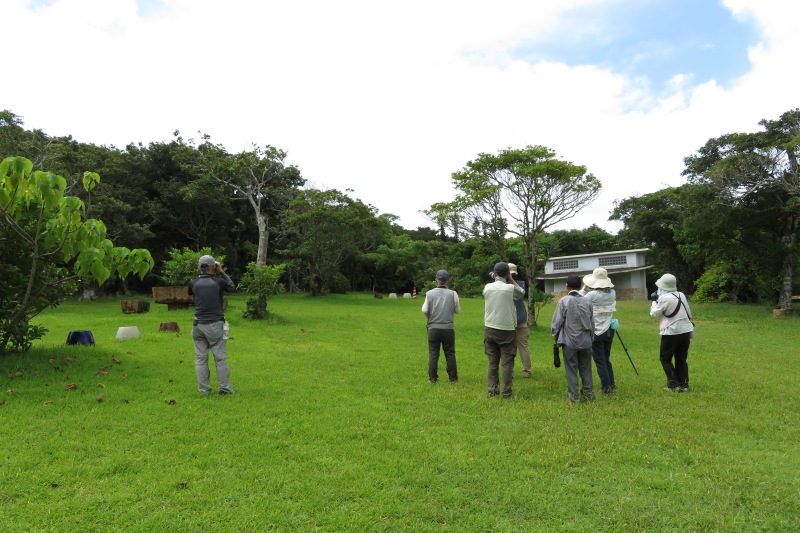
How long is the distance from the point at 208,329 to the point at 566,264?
123 ft

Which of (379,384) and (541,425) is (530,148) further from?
(541,425)

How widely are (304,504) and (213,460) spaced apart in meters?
1.18

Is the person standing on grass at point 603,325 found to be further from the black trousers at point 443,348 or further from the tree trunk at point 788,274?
the tree trunk at point 788,274

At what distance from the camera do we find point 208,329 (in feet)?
20.0

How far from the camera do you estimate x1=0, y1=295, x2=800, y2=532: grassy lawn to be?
3.22 m

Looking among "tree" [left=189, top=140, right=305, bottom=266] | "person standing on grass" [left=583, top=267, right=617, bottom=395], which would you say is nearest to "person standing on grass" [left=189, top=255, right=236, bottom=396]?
"person standing on grass" [left=583, top=267, right=617, bottom=395]

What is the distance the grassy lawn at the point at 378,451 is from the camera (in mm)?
3223

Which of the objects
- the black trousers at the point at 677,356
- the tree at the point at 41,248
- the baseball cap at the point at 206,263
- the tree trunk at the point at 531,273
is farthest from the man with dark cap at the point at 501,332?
the tree trunk at the point at 531,273

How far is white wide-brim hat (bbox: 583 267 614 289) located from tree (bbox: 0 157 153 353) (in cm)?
621

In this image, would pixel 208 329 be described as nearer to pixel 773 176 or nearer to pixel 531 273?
pixel 531 273

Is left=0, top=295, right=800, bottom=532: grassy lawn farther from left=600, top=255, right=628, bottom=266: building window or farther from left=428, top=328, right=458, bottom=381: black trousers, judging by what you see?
left=600, top=255, right=628, bottom=266: building window

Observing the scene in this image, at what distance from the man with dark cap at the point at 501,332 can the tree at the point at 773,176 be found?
50.0ft

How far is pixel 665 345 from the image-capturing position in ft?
22.4

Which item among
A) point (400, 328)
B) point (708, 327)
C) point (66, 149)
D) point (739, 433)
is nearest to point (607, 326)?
point (739, 433)
